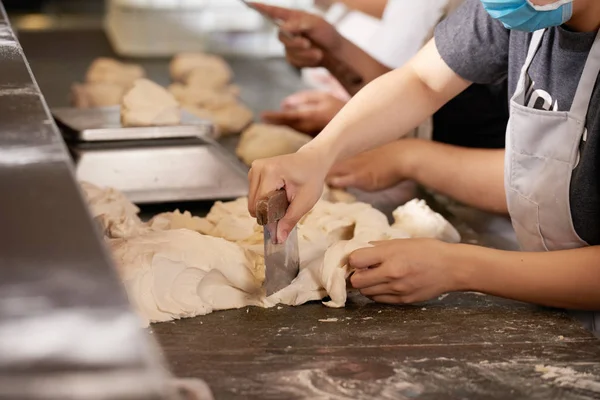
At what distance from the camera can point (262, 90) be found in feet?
13.3

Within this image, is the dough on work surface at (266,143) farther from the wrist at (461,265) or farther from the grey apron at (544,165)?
the wrist at (461,265)

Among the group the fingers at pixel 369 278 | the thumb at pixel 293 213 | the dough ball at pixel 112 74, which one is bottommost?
the dough ball at pixel 112 74

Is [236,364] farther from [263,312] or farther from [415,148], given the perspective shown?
[415,148]

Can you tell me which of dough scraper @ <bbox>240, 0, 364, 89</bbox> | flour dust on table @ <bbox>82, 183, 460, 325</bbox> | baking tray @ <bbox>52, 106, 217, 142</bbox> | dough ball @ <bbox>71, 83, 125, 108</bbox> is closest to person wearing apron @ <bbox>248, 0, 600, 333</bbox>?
flour dust on table @ <bbox>82, 183, 460, 325</bbox>

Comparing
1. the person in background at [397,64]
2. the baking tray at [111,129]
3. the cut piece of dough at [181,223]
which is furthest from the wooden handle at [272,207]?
the person in background at [397,64]

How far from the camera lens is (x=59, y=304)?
0.78m

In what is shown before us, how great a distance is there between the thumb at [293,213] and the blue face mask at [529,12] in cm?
50

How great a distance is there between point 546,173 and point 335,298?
56 cm

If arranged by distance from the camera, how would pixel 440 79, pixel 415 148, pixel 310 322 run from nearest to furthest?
1. pixel 310 322
2. pixel 440 79
3. pixel 415 148

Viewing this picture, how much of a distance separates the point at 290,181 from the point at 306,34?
1430mm

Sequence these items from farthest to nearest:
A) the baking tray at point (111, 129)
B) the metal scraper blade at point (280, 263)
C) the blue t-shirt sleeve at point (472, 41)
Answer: the baking tray at point (111, 129)
the blue t-shirt sleeve at point (472, 41)
the metal scraper blade at point (280, 263)

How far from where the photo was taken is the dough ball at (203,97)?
3.47 m

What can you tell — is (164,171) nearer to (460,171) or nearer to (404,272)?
(460,171)

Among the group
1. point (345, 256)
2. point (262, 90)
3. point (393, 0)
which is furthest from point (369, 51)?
point (345, 256)
